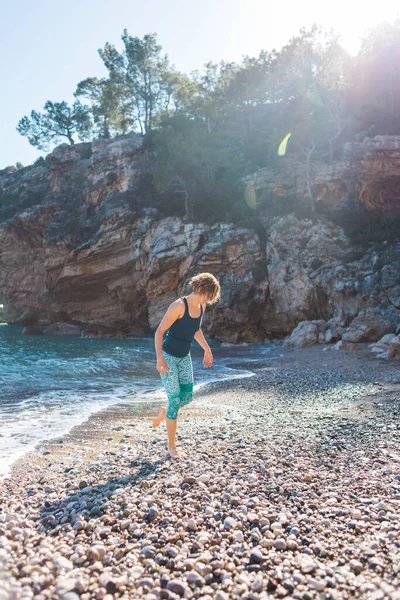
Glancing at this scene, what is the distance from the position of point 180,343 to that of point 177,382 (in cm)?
55

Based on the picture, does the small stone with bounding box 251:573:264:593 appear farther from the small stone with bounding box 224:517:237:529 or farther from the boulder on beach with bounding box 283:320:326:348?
the boulder on beach with bounding box 283:320:326:348

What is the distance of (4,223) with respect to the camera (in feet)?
161

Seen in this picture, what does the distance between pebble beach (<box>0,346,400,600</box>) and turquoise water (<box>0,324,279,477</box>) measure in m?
1.23

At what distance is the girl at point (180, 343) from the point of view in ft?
16.9

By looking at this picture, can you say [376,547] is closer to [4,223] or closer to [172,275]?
[172,275]

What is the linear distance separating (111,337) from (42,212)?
19.6 meters

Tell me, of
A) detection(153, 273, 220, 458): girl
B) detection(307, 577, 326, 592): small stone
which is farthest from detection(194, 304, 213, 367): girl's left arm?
detection(307, 577, 326, 592): small stone

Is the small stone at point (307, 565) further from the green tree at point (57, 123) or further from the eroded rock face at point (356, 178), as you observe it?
the green tree at point (57, 123)

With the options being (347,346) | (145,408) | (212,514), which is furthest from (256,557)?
(347,346)

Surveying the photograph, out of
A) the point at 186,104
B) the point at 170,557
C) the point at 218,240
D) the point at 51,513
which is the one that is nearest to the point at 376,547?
the point at 170,557

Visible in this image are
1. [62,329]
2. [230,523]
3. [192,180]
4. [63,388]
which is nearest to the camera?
[230,523]

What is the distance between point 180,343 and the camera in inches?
206

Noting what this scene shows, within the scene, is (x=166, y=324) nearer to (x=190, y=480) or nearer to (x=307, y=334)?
(x=190, y=480)

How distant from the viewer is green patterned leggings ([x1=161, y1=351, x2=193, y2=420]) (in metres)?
5.27
